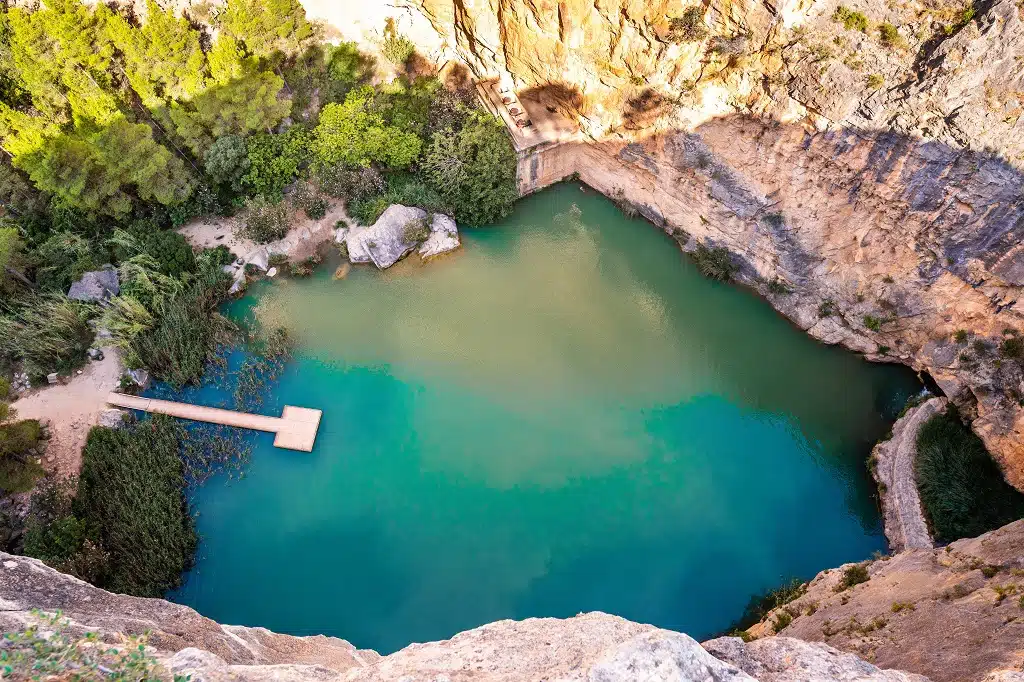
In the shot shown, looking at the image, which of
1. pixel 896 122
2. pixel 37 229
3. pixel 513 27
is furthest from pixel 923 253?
pixel 37 229

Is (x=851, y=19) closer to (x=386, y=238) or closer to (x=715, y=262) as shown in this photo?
(x=715, y=262)

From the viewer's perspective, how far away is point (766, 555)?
456 inches

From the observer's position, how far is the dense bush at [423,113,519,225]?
48.5 feet

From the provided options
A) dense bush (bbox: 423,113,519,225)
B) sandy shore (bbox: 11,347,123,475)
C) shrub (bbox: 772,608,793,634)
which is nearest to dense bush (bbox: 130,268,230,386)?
sandy shore (bbox: 11,347,123,475)

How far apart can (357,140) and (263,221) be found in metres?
3.42

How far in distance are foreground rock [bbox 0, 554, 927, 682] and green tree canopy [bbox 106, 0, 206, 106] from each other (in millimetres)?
12486

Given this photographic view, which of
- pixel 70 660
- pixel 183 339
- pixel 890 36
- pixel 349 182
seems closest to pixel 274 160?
pixel 349 182

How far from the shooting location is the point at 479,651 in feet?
20.1

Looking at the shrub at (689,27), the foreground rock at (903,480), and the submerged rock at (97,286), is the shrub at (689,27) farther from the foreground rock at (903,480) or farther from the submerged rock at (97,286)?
the submerged rock at (97,286)

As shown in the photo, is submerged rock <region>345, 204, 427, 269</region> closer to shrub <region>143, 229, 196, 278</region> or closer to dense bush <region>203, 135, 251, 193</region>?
dense bush <region>203, 135, 251, 193</region>

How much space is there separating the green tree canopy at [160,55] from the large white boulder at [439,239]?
7.02 m

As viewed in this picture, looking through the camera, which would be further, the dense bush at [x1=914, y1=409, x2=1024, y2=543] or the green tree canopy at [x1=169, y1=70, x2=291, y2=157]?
the green tree canopy at [x1=169, y1=70, x2=291, y2=157]

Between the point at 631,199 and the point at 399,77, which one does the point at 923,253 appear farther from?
the point at 399,77

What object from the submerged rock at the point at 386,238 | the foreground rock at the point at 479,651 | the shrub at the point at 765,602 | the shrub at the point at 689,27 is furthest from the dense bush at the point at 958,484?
the submerged rock at the point at 386,238
